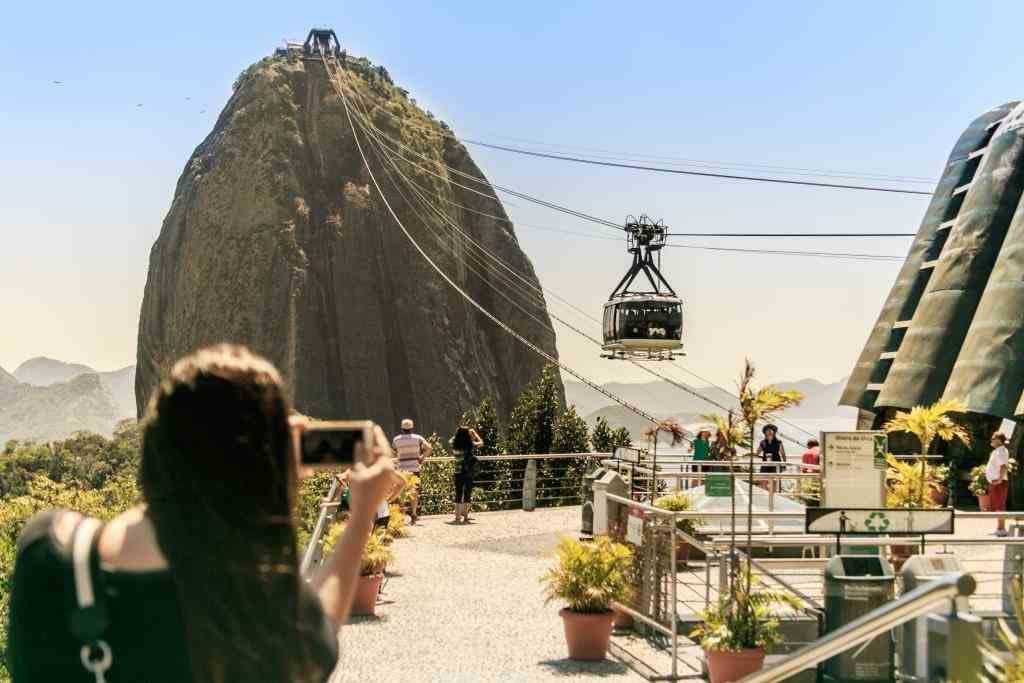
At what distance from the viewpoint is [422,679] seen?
10.6 m

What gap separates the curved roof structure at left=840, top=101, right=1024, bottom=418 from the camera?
29.5 meters

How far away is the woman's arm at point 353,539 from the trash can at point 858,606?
7.14 m

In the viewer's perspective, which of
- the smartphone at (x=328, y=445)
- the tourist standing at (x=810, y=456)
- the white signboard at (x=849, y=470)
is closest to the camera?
the smartphone at (x=328, y=445)

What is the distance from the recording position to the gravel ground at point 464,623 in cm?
1102

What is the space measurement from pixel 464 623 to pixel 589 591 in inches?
88.4

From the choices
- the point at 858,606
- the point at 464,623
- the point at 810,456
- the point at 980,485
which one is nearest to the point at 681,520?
the point at 464,623

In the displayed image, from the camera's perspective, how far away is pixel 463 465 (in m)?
22.2

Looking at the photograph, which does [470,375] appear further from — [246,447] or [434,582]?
[246,447]

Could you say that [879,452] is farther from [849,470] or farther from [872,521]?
[872,521]

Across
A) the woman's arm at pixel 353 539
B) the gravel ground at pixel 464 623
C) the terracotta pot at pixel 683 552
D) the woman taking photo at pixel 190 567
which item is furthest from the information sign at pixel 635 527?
the woman taking photo at pixel 190 567

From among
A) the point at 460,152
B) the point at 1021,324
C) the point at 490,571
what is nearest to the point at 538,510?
the point at 490,571

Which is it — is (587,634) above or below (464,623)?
above

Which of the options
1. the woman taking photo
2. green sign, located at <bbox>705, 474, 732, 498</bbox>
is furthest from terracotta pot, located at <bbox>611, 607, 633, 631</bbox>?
the woman taking photo

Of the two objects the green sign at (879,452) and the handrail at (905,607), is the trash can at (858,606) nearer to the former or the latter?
the green sign at (879,452)
